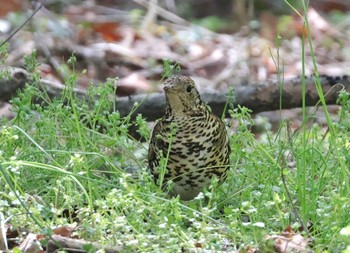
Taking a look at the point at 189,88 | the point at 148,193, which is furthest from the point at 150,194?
the point at 189,88

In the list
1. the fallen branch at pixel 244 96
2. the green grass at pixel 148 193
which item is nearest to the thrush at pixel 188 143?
the green grass at pixel 148 193

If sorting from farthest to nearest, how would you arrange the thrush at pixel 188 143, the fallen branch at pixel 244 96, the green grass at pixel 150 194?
1. the fallen branch at pixel 244 96
2. the thrush at pixel 188 143
3. the green grass at pixel 150 194

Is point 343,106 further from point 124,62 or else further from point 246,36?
point 246,36

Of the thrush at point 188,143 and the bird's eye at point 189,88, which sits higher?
the bird's eye at point 189,88

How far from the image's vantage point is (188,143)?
4309mm

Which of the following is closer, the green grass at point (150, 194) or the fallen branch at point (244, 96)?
the green grass at point (150, 194)

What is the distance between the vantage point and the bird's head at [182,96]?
14.1 feet

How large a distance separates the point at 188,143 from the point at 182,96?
21cm

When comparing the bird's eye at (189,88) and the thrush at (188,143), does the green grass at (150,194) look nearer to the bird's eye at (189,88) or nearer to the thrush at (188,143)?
the thrush at (188,143)

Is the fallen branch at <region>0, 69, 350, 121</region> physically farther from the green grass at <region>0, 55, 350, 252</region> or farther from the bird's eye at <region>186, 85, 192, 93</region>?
the bird's eye at <region>186, 85, 192, 93</region>

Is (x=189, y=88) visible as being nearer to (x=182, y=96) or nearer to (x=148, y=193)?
(x=182, y=96)

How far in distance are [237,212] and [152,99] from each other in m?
2.29

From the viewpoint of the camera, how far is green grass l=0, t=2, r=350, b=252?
3.35 metres

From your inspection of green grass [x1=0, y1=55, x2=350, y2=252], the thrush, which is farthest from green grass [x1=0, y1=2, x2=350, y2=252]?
the thrush
